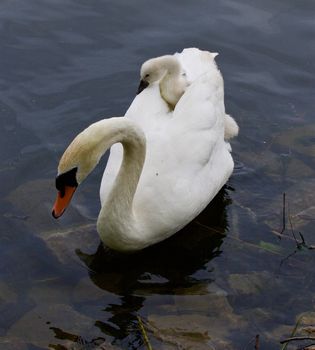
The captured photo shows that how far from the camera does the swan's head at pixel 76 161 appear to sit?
18.6 feet

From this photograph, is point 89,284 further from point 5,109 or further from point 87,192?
point 5,109

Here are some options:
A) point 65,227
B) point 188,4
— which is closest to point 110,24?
point 188,4

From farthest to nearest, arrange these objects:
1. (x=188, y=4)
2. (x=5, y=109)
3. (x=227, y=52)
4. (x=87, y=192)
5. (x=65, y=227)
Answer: (x=188, y=4)
(x=227, y=52)
(x=5, y=109)
(x=87, y=192)
(x=65, y=227)

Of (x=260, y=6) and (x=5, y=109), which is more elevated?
(x=260, y=6)

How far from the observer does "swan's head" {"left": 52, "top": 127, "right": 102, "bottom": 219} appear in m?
5.66

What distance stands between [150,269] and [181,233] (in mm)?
631

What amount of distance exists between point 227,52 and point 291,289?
4301mm

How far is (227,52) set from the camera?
33.3ft

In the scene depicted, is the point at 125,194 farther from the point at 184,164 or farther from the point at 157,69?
the point at 157,69

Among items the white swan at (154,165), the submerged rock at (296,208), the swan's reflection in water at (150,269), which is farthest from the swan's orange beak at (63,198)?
the submerged rock at (296,208)

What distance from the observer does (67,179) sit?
227 inches

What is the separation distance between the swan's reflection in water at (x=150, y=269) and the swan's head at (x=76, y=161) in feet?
3.37

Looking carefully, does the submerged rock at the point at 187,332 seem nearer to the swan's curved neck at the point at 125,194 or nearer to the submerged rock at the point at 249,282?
the submerged rock at the point at 249,282

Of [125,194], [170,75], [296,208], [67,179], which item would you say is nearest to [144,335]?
[125,194]
